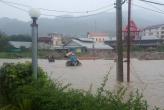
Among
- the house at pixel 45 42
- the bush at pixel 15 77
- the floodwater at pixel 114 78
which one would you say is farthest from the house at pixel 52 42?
the bush at pixel 15 77

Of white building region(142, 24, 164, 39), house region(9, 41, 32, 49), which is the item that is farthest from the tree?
white building region(142, 24, 164, 39)

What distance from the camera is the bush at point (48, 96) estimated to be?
6.72 metres

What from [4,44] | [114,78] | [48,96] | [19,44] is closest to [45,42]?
[19,44]

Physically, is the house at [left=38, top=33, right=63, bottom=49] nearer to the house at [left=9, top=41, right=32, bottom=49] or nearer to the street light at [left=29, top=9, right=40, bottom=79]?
the house at [left=9, top=41, right=32, bottom=49]

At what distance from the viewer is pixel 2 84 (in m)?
11.5

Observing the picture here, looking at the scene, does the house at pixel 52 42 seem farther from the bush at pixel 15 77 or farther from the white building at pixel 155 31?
the bush at pixel 15 77

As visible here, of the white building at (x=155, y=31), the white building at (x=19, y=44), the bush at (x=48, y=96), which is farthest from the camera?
the white building at (x=155, y=31)

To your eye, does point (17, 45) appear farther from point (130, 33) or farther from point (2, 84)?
point (2, 84)

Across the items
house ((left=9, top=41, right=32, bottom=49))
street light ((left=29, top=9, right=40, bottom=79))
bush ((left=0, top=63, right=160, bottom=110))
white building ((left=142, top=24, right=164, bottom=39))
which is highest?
white building ((left=142, top=24, right=164, bottom=39))

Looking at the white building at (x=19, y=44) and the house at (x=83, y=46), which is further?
the house at (x=83, y=46)

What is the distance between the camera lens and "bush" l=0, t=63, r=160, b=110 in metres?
6.72

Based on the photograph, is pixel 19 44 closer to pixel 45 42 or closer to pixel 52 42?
pixel 45 42

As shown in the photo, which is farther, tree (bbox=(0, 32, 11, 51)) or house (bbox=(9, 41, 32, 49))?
house (bbox=(9, 41, 32, 49))

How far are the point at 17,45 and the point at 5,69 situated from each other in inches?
2955
